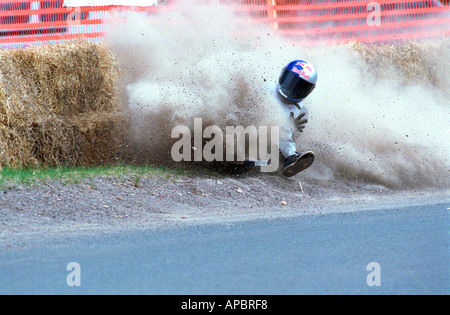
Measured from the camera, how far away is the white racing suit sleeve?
968cm

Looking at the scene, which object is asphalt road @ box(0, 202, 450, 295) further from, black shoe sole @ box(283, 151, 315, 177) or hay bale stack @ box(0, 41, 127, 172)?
hay bale stack @ box(0, 41, 127, 172)

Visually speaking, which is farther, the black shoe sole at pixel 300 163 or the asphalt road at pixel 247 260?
the black shoe sole at pixel 300 163

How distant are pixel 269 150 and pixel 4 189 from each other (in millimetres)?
3926

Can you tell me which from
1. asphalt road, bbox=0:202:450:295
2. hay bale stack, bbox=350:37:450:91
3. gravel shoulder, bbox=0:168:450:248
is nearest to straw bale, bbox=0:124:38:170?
gravel shoulder, bbox=0:168:450:248

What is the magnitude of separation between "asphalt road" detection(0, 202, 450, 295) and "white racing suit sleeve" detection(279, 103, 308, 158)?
2.88 meters

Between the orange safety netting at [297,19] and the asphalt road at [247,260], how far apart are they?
5.89m

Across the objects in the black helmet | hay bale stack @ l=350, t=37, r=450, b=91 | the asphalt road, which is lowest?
the asphalt road

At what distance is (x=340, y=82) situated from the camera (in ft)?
39.5

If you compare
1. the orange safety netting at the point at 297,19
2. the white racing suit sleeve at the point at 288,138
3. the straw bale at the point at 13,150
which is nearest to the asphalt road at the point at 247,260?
the white racing suit sleeve at the point at 288,138

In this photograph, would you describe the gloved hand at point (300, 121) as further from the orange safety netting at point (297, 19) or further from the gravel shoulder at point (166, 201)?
the orange safety netting at point (297, 19)

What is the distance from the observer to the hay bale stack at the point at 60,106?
8.77 meters

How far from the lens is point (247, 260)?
504 centimetres
